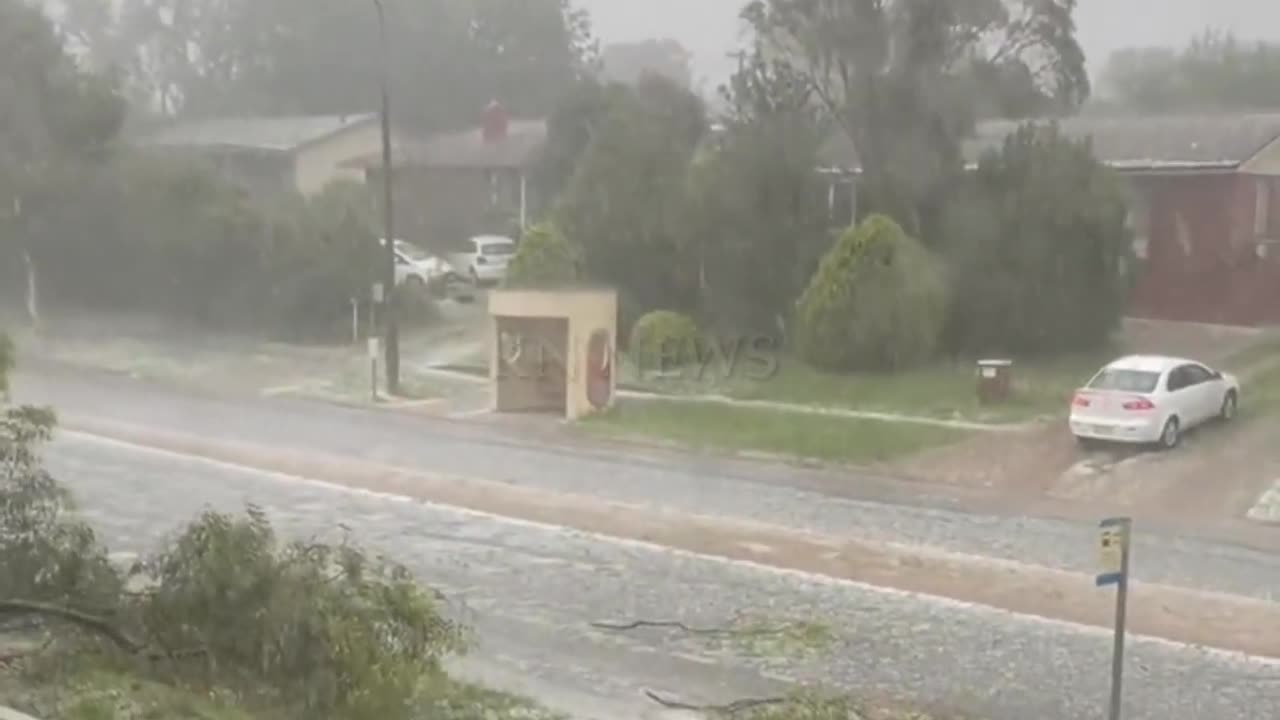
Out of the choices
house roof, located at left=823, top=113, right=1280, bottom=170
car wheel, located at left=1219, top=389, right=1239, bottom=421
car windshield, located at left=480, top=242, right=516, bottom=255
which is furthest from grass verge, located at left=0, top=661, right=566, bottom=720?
car windshield, located at left=480, top=242, right=516, bottom=255

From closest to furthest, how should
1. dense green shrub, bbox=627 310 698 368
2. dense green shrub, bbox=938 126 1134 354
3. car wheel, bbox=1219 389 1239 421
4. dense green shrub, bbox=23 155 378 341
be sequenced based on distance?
1. car wheel, bbox=1219 389 1239 421
2. dense green shrub, bbox=938 126 1134 354
3. dense green shrub, bbox=627 310 698 368
4. dense green shrub, bbox=23 155 378 341

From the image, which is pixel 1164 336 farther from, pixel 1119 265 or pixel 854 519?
pixel 854 519

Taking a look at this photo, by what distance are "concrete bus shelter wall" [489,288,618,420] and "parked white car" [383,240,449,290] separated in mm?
13591

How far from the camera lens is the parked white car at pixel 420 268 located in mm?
43375

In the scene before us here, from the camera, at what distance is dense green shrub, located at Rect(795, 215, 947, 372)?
28891mm

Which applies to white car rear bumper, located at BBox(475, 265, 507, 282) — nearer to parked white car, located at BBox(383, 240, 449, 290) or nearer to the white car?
parked white car, located at BBox(383, 240, 449, 290)

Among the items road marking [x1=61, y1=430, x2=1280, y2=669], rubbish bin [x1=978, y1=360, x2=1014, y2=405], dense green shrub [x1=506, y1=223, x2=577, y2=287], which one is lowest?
road marking [x1=61, y1=430, x2=1280, y2=669]

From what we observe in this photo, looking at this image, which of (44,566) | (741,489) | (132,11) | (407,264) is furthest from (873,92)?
(132,11)

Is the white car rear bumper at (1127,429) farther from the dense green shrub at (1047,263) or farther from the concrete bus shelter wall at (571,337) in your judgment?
the concrete bus shelter wall at (571,337)

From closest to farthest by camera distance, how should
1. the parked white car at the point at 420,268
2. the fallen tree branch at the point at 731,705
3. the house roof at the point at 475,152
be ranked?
the fallen tree branch at the point at 731,705 → the parked white car at the point at 420,268 → the house roof at the point at 475,152

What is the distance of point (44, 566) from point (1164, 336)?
24628mm

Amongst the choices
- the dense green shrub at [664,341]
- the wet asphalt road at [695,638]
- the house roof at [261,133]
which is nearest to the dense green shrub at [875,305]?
the dense green shrub at [664,341]

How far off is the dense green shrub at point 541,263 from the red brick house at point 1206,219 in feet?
21.4

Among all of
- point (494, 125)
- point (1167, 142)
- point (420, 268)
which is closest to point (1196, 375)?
point (1167, 142)
